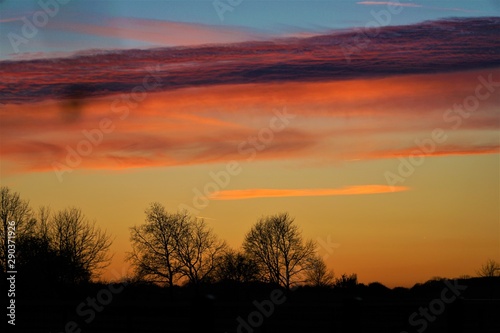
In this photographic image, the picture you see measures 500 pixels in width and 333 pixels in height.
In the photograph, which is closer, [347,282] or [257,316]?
[257,316]

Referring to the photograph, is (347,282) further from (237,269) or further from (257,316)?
(257,316)

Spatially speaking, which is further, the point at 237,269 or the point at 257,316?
the point at 237,269

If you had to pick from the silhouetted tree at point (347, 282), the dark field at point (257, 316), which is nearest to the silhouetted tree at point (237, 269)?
the silhouetted tree at point (347, 282)

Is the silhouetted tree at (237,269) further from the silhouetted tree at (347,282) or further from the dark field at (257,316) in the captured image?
the dark field at (257,316)

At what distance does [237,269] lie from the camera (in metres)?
95.5

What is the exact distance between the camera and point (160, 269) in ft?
291

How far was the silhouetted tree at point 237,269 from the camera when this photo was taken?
94.4 meters

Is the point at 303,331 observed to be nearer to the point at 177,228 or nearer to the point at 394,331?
the point at 394,331

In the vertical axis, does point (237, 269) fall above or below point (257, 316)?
above

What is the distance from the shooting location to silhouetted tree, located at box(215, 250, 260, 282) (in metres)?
94.4

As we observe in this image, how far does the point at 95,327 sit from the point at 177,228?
2893 inches

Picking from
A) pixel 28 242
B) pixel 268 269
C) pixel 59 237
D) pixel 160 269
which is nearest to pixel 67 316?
pixel 28 242

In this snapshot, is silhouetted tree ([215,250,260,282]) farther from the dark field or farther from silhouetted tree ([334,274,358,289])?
the dark field

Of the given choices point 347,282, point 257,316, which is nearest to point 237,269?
point 347,282
